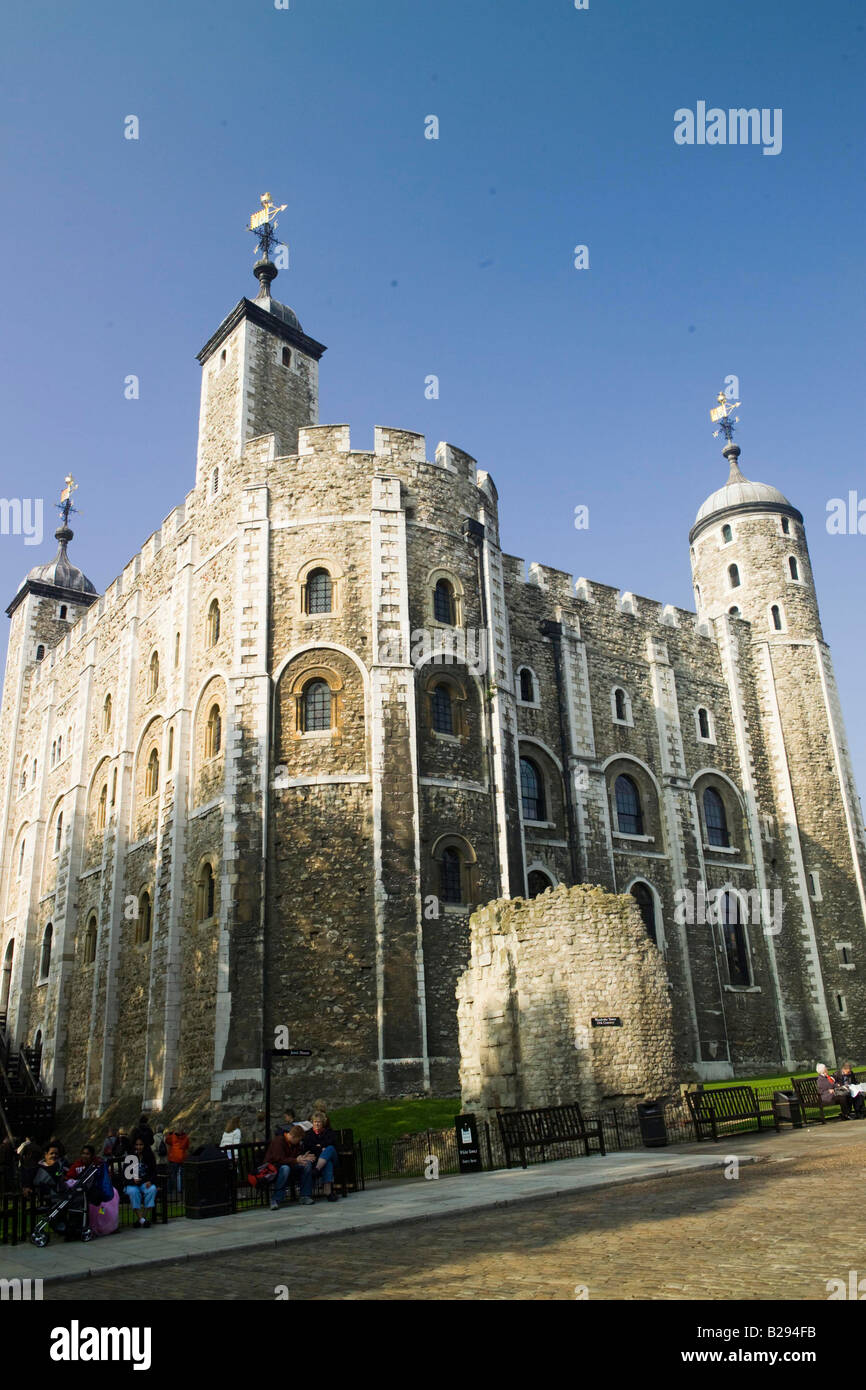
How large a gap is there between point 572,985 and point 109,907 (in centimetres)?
1845

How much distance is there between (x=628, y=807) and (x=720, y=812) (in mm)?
4954

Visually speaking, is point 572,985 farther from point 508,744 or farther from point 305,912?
point 508,744

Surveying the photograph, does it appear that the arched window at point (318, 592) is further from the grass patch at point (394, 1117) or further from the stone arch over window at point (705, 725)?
the stone arch over window at point (705, 725)

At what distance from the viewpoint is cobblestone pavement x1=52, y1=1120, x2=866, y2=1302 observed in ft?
22.2

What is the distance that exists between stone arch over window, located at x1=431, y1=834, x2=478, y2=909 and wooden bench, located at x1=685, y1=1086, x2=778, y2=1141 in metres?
7.95

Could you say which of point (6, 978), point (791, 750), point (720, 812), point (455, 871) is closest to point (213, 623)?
point (455, 871)

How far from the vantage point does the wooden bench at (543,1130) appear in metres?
15.0

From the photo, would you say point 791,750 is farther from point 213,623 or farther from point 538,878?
point 213,623

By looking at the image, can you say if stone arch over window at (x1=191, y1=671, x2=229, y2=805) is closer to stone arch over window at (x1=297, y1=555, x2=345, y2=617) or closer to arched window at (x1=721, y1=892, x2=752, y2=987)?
stone arch over window at (x1=297, y1=555, x2=345, y2=617)

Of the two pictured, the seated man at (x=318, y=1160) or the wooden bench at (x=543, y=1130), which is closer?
the seated man at (x=318, y=1160)

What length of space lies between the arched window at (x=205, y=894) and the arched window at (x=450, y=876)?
18.3ft

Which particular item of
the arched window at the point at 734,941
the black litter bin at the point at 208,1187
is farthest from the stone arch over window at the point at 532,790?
the black litter bin at the point at 208,1187
